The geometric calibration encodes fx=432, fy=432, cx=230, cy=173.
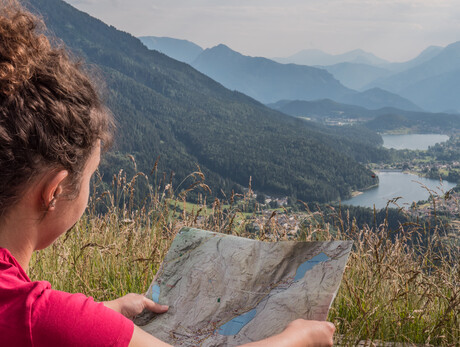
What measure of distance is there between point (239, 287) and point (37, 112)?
2.64ft

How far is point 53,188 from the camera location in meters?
1.04

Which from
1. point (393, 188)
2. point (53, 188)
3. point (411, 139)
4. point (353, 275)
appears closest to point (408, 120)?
point (411, 139)

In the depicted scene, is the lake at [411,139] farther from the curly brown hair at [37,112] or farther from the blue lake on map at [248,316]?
the curly brown hair at [37,112]

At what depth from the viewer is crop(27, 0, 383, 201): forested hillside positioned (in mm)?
75438

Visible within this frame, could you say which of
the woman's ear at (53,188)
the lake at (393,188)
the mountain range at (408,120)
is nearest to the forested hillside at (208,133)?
the lake at (393,188)

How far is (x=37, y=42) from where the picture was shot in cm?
109

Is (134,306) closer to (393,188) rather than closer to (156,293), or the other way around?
(156,293)

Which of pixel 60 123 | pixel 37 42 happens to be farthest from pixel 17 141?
pixel 37 42

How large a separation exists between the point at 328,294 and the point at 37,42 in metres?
1.03

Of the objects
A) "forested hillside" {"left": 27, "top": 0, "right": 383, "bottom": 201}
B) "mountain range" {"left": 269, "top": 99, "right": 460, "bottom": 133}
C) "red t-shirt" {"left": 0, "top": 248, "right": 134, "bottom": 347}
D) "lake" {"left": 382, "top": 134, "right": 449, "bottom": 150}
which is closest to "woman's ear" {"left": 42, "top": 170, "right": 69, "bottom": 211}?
"red t-shirt" {"left": 0, "top": 248, "right": 134, "bottom": 347}

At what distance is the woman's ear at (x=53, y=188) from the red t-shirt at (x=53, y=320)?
210 millimetres

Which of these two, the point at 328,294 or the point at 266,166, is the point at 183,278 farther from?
the point at 266,166

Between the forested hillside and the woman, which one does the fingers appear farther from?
the forested hillside

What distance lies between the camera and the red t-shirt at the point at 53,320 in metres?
0.88
